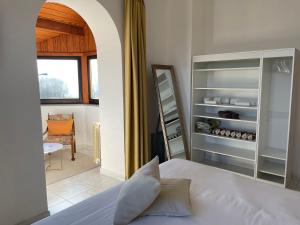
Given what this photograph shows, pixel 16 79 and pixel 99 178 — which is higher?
pixel 16 79

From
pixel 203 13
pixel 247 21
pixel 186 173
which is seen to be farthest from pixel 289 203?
pixel 203 13

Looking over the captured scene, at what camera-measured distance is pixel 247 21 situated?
324 centimetres

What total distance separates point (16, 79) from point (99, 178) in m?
1.80

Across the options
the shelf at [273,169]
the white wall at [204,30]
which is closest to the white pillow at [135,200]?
the shelf at [273,169]

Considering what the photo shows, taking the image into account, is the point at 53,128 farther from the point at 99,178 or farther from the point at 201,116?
the point at 201,116

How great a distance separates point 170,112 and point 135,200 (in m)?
2.20

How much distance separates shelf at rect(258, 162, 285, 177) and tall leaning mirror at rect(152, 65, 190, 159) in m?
1.01

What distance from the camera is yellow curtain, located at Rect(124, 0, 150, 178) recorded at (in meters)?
2.91

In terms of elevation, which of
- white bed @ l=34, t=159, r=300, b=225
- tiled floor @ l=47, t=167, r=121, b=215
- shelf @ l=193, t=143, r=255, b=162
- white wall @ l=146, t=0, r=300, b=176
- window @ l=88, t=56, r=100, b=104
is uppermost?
white wall @ l=146, t=0, r=300, b=176

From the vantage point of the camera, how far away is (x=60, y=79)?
4855 mm

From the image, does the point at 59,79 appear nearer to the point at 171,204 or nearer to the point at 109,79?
the point at 109,79

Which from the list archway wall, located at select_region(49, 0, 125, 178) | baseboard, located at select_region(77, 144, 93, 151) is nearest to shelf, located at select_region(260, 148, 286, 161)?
archway wall, located at select_region(49, 0, 125, 178)

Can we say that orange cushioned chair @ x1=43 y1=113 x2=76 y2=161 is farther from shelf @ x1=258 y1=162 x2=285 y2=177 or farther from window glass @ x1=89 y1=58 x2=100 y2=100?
shelf @ x1=258 y1=162 x2=285 y2=177

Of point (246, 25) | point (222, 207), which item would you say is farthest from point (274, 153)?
point (222, 207)
